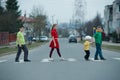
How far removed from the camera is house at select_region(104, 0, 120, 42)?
2697 inches

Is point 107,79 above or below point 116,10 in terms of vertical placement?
below

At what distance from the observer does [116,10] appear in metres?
77.2

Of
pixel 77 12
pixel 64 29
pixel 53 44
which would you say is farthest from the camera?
pixel 64 29

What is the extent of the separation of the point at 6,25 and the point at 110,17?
92.9 feet

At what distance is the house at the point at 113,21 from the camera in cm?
6850

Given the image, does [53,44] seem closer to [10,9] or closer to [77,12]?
[10,9]

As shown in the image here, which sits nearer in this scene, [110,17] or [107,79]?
[107,79]

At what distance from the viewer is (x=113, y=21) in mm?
81688

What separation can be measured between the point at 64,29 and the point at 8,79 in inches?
7162

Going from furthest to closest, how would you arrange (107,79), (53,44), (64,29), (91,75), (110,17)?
(64,29), (110,17), (53,44), (91,75), (107,79)

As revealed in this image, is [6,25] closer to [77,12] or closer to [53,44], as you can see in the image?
[77,12]

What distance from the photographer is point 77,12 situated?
350 ft

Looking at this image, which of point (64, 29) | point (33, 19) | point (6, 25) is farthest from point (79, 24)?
point (64, 29)

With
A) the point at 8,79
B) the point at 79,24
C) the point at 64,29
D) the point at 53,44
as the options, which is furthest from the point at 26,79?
the point at 64,29
